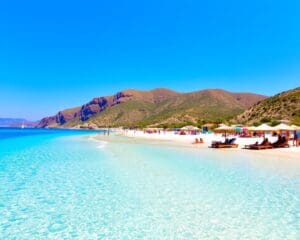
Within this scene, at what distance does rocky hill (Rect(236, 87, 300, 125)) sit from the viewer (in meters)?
71.6

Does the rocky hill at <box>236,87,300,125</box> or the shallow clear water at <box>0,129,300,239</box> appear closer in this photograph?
the shallow clear water at <box>0,129,300,239</box>

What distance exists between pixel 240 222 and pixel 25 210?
596cm

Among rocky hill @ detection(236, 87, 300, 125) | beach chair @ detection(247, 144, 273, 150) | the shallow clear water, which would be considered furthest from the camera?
rocky hill @ detection(236, 87, 300, 125)

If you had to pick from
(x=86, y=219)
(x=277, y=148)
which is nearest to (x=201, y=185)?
(x=86, y=219)

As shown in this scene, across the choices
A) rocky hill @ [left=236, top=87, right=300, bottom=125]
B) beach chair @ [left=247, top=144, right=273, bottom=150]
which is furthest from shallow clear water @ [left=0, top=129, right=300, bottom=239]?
rocky hill @ [left=236, top=87, right=300, bottom=125]

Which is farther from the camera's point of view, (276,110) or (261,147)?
(276,110)

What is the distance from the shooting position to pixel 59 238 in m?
6.94

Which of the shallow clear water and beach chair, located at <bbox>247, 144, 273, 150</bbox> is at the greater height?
beach chair, located at <bbox>247, 144, 273, 150</bbox>

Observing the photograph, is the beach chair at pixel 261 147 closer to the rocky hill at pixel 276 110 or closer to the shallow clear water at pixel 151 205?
the shallow clear water at pixel 151 205

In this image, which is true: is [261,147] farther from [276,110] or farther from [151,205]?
[276,110]

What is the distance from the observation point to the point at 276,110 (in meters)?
77.1

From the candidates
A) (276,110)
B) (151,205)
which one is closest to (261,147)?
(151,205)

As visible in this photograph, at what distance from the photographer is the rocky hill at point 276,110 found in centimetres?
7156

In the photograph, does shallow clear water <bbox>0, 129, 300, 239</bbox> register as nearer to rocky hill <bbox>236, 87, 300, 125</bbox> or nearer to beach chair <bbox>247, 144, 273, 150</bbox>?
beach chair <bbox>247, 144, 273, 150</bbox>
